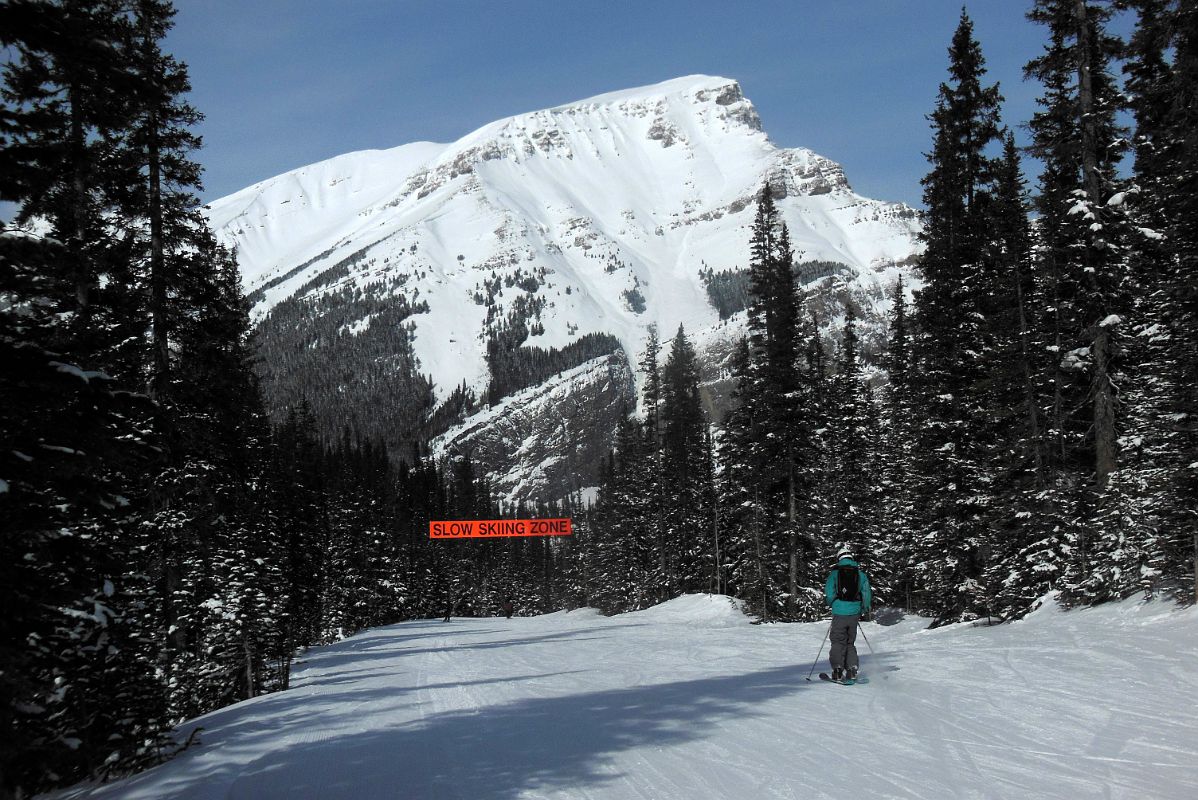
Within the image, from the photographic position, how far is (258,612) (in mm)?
18359

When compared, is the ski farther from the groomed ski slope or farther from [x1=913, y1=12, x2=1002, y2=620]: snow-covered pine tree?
[x1=913, y1=12, x2=1002, y2=620]: snow-covered pine tree

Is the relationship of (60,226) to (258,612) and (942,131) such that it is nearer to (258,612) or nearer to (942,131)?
(258,612)

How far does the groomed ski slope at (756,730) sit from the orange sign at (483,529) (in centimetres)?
7149

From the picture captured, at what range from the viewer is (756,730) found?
8.98 meters

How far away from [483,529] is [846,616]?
88550 mm

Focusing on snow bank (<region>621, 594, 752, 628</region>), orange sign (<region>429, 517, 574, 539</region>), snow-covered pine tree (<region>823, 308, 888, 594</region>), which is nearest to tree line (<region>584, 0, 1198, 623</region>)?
snow bank (<region>621, 594, 752, 628</region>)

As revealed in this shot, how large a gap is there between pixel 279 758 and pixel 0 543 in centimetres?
405

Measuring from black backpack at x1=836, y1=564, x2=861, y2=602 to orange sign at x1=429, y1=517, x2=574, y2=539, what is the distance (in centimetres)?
7301

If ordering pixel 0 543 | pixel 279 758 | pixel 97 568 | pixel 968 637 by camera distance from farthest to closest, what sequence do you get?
pixel 968 637
pixel 279 758
pixel 97 568
pixel 0 543

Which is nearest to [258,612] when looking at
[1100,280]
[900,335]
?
[1100,280]

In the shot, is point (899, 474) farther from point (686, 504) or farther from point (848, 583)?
point (848, 583)

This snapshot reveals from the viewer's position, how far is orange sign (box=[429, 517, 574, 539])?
3433 inches

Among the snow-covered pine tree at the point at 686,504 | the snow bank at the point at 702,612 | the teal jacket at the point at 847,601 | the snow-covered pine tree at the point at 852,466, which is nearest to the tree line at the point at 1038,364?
Answer: the snow bank at the point at 702,612

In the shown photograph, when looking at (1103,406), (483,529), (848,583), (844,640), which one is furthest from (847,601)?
(483,529)
